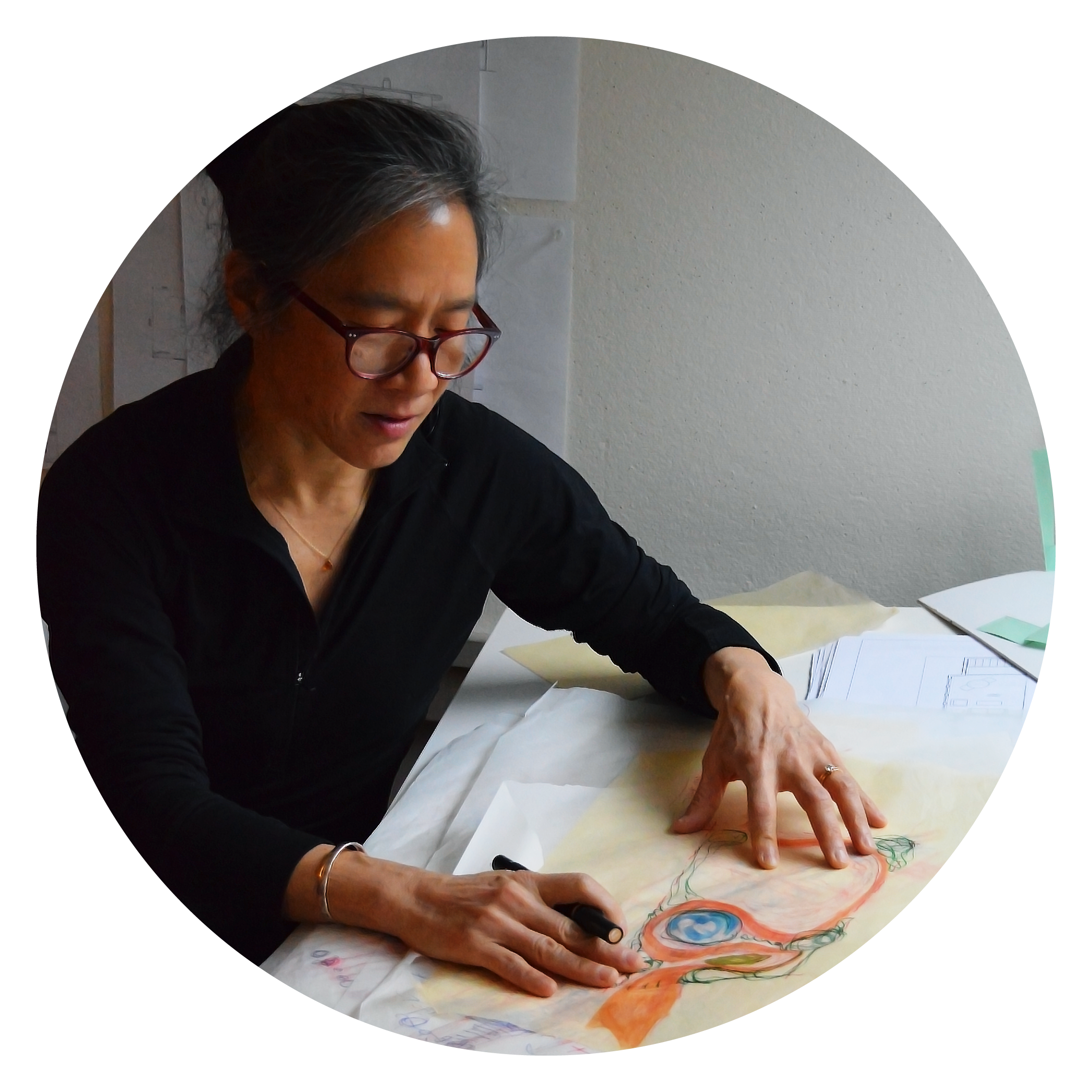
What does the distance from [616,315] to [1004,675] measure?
0.56 metres

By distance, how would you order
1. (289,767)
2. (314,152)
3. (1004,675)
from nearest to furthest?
(314,152) < (289,767) < (1004,675)

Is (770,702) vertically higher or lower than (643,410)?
lower

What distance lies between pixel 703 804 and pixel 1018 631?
0.41 metres

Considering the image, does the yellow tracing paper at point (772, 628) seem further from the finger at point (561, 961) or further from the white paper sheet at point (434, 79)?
the white paper sheet at point (434, 79)

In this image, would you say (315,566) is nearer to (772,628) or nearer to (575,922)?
(575,922)

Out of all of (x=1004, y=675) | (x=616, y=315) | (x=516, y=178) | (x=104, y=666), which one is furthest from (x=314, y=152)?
(x=1004, y=675)

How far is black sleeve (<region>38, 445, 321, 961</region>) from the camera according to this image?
70 centimetres

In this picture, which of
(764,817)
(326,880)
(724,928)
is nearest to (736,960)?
(724,928)

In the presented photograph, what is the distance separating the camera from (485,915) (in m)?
0.67

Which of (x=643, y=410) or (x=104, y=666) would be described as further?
(x=643, y=410)

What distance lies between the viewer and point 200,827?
0.70 m

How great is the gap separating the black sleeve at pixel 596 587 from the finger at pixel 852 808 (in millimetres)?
152

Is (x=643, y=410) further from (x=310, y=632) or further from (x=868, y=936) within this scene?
(x=868, y=936)

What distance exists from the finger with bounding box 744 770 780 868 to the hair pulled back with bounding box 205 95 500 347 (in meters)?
0.48
